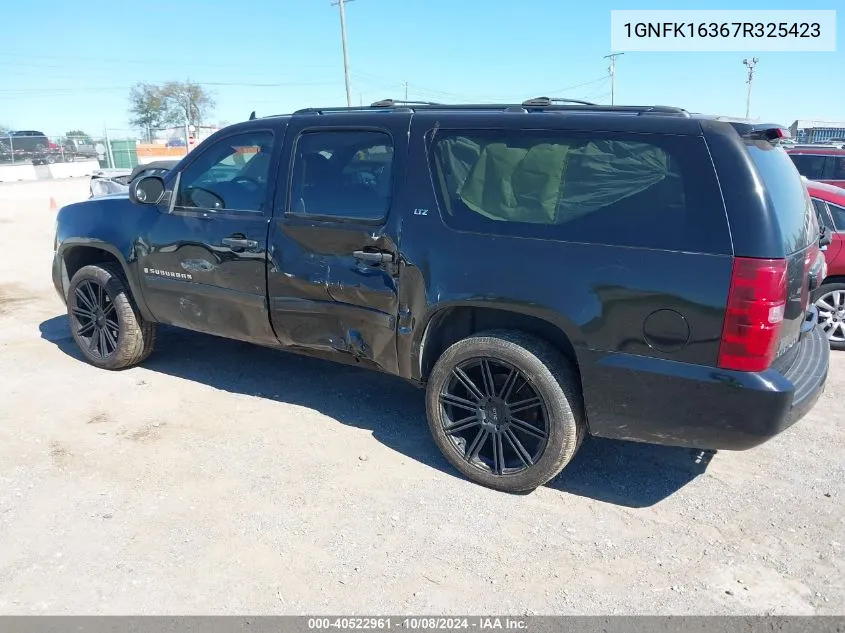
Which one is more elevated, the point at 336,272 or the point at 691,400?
the point at 336,272

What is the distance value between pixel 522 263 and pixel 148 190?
9.65 ft

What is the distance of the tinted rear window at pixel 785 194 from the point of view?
3.01 m

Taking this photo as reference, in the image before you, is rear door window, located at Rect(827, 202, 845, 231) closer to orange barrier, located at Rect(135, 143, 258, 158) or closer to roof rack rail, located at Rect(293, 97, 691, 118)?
roof rack rail, located at Rect(293, 97, 691, 118)

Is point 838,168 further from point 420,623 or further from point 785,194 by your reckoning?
point 420,623

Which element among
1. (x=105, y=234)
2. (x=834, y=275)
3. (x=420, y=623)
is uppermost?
(x=105, y=234)

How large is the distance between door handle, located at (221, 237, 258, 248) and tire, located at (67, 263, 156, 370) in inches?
52.0

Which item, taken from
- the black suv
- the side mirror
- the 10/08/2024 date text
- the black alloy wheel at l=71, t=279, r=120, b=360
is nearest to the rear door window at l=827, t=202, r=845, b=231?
the black suv

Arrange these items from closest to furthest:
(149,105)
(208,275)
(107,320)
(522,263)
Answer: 1. (522,263)
2. (208,275)
3. (107,320)
4. (149,105)

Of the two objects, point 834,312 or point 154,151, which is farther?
point 154,151

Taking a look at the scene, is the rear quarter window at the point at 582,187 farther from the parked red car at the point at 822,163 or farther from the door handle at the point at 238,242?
the parked red car at the point at 822,163

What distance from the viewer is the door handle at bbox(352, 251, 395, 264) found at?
379 cm

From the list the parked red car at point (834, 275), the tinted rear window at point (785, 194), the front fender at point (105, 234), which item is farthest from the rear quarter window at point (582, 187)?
the parked red car at point (834, 275)

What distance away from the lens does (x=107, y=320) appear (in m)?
5.42

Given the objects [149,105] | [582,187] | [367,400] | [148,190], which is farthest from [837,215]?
[149,105]
